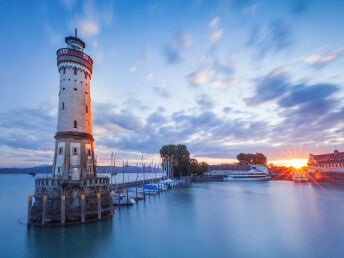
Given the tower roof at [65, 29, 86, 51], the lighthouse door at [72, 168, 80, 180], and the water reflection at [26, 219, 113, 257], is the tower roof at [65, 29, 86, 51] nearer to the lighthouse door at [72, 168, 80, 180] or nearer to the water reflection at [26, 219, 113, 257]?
the lighthouse door at [72, 168, 80, 180]

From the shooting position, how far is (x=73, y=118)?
1196 inches

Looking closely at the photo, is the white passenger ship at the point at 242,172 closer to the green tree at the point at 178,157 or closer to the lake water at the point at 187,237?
the green tree at the point at 178,157

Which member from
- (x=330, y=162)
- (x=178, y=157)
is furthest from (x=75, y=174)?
(x=330, y=162)

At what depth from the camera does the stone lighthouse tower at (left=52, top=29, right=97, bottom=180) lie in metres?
29.2

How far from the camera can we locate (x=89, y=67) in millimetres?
33594

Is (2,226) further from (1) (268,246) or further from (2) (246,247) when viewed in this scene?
(1) (268,246)

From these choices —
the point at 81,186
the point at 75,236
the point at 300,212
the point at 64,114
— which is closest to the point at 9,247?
the point at 75,236

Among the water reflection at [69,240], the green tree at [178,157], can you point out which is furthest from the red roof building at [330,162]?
the water reflection at [69,240]

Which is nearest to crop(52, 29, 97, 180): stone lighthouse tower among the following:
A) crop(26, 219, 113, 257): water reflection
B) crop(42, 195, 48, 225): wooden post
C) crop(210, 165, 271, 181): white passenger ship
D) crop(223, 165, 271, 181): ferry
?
crop(42, 195, 48, 225): wooden post

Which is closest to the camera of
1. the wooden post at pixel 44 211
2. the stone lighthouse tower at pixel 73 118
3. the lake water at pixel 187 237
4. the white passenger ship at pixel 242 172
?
the lake water at pixel 187 237

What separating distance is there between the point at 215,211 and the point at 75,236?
26.6 metres

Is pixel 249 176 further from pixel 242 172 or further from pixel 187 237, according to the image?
pixel 187 237

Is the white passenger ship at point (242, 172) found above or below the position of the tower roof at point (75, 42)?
below

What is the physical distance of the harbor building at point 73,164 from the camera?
26.8m
